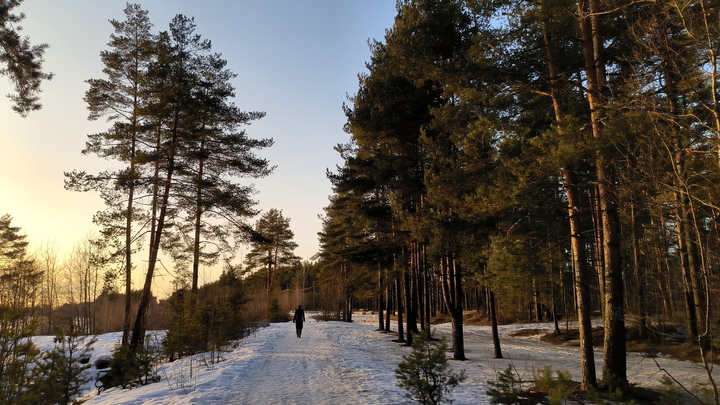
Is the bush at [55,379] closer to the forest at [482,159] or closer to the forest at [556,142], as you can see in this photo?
the forest at [482,159]

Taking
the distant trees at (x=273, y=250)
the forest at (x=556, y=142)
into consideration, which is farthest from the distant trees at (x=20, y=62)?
the distant trees at (x=273, y=250)

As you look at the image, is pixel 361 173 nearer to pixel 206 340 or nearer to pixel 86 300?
pixel 206 340

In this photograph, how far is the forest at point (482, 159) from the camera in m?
5.61

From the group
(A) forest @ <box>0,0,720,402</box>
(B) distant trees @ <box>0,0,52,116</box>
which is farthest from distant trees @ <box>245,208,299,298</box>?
(B) distant trees @ <box>0,0,52,116</box>

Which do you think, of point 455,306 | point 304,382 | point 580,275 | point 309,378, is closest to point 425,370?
point 304,382

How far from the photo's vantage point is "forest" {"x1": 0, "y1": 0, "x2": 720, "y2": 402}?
5613 mm

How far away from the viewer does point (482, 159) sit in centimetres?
1023

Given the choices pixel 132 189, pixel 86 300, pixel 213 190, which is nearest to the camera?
pixel 132 189

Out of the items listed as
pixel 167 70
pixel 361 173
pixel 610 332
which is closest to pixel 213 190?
pixel 167 70

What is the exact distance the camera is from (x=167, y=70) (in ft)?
49.1

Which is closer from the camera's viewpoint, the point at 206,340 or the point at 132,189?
the point at 206,340

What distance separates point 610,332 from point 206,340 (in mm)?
12044

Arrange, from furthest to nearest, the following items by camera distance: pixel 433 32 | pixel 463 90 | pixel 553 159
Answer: pixel 433 32, pixel 463 90, pixel 553 159

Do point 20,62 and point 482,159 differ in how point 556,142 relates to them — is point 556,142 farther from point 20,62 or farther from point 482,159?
point 20,62
